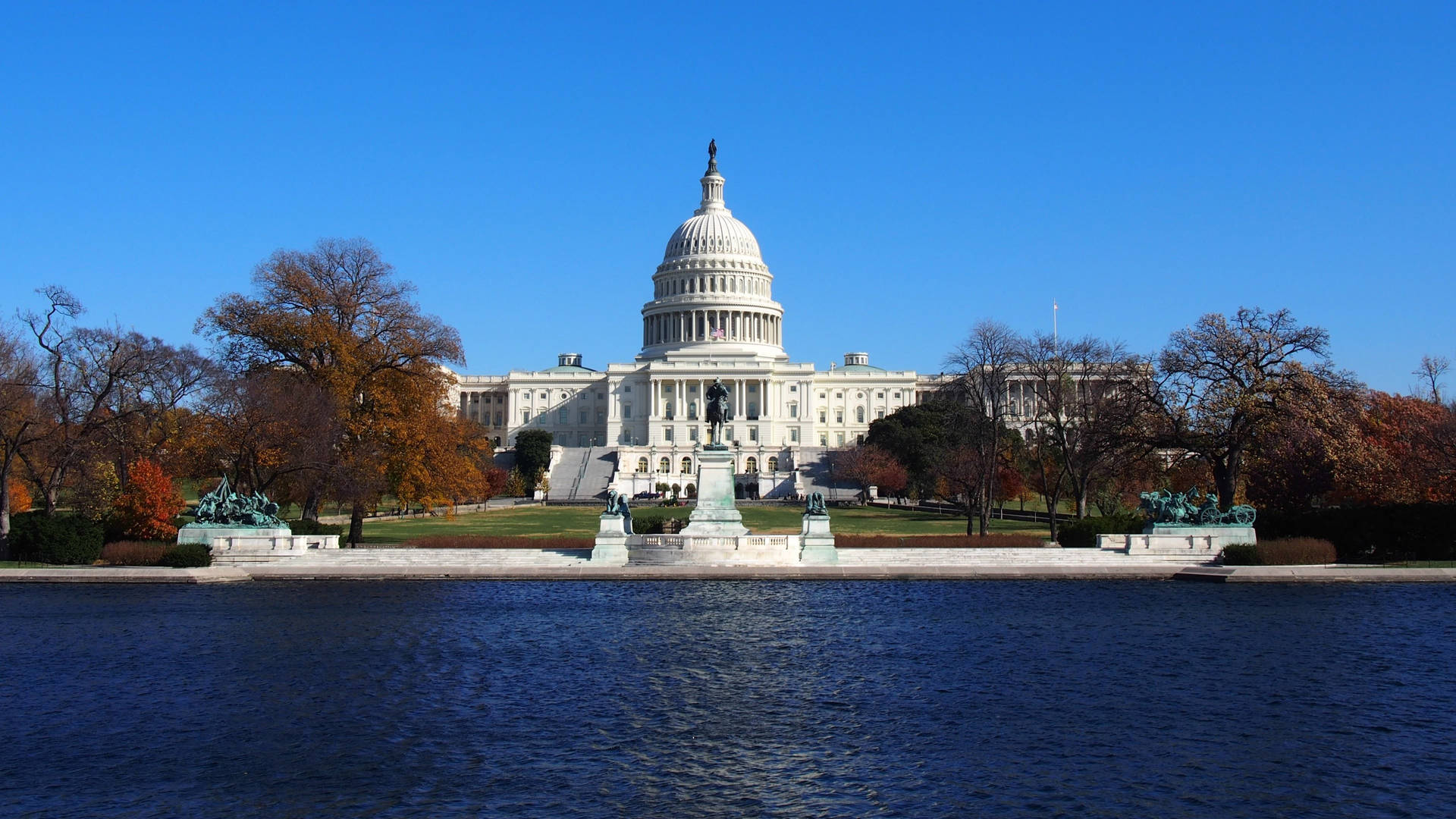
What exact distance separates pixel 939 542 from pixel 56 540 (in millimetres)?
26537

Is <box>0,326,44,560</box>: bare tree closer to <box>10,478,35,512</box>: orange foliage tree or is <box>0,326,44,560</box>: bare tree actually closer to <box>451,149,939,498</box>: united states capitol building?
<box>10,478,35,512</box>: orange foliage tree

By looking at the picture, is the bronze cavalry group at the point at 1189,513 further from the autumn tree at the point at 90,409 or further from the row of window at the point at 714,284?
the row of window at the point at 714,284

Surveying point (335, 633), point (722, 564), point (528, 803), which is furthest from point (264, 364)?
point (528, 803)

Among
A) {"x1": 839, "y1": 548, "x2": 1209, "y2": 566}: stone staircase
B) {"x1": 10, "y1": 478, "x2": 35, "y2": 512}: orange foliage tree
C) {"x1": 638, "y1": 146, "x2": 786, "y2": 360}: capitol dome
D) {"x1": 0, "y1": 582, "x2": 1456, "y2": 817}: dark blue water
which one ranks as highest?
{"x1": 638, "y1": 146, "x2": 786, "y2": 360}: capitol dome

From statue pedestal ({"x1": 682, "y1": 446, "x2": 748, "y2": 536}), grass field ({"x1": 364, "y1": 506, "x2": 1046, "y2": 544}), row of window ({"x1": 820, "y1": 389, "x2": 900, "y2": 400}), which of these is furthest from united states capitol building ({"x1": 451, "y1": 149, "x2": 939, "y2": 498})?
statue pedestal ({"x1": 682, "y1": 446, "x2": 748, "y2": 536})

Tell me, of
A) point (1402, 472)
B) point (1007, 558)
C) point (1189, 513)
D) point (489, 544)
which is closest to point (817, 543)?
point (1007, 558)

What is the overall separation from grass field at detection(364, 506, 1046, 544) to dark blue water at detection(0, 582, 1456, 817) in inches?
929

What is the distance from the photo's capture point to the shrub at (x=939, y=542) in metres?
43.1

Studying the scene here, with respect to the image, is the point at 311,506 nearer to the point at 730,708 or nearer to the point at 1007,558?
the point at 1007,558

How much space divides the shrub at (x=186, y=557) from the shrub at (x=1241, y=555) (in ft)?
92.1

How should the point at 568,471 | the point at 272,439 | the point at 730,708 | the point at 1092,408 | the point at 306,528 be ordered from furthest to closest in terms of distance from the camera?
the point at 568,471 < the point at 1092,408 < the point at 306,528 < the point at 272,439 < the point at 730,708

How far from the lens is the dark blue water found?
14.5 metres

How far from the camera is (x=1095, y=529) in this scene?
43781 mm

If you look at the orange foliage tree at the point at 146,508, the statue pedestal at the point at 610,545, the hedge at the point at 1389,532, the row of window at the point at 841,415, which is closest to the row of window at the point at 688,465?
the row of window at the point at 841,415
